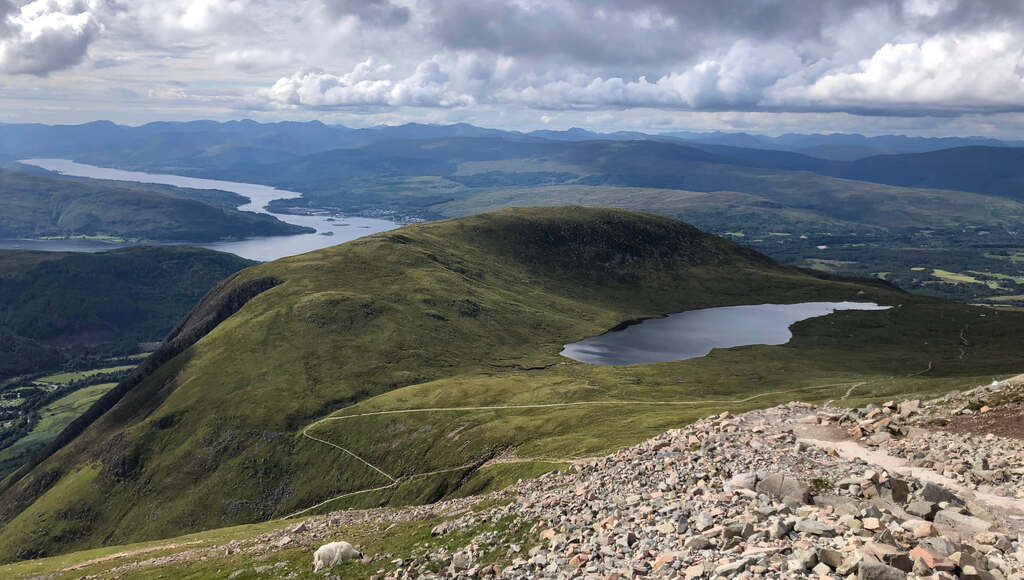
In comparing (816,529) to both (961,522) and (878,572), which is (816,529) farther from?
(961,522)

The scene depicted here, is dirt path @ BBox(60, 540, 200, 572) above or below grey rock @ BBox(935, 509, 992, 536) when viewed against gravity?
below

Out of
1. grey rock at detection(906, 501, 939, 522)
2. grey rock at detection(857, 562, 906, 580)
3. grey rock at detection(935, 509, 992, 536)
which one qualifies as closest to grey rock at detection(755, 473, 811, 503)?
grey rock at detection(906, 501, 939, 522)

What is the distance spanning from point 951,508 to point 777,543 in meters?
9.92

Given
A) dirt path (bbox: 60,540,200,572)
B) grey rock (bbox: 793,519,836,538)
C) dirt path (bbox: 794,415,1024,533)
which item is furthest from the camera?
dirt path (bbox: 60,540,200,572)

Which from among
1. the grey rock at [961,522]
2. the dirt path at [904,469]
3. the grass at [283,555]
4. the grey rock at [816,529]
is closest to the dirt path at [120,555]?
the grass at [283,555]

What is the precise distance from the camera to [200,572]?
199ft

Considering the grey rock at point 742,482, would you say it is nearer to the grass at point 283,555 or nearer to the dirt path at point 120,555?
the grass at point 283,555

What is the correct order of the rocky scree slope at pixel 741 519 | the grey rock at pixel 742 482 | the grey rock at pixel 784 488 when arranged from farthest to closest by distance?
the grey rock at pixel 742 482
the grey rock at pixel 784 488
the rocky scree slope at pixel 741 519

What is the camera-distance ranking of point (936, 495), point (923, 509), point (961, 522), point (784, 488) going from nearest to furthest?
point (961, 522), point (923, 509), point (936, 495), point (784, 488)

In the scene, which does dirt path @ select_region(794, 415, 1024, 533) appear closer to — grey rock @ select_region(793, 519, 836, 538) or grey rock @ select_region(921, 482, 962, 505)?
grey rock @ select_region(921, 482, 962, 505)

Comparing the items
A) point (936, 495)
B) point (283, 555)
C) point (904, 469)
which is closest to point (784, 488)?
point (936, 495)

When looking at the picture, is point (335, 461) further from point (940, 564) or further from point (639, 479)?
point (940, 564)

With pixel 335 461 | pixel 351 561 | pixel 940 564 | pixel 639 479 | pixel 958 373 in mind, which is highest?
pixel 940 564

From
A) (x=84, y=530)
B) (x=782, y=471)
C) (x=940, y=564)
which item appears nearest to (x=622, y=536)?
(x=782, y=471)
